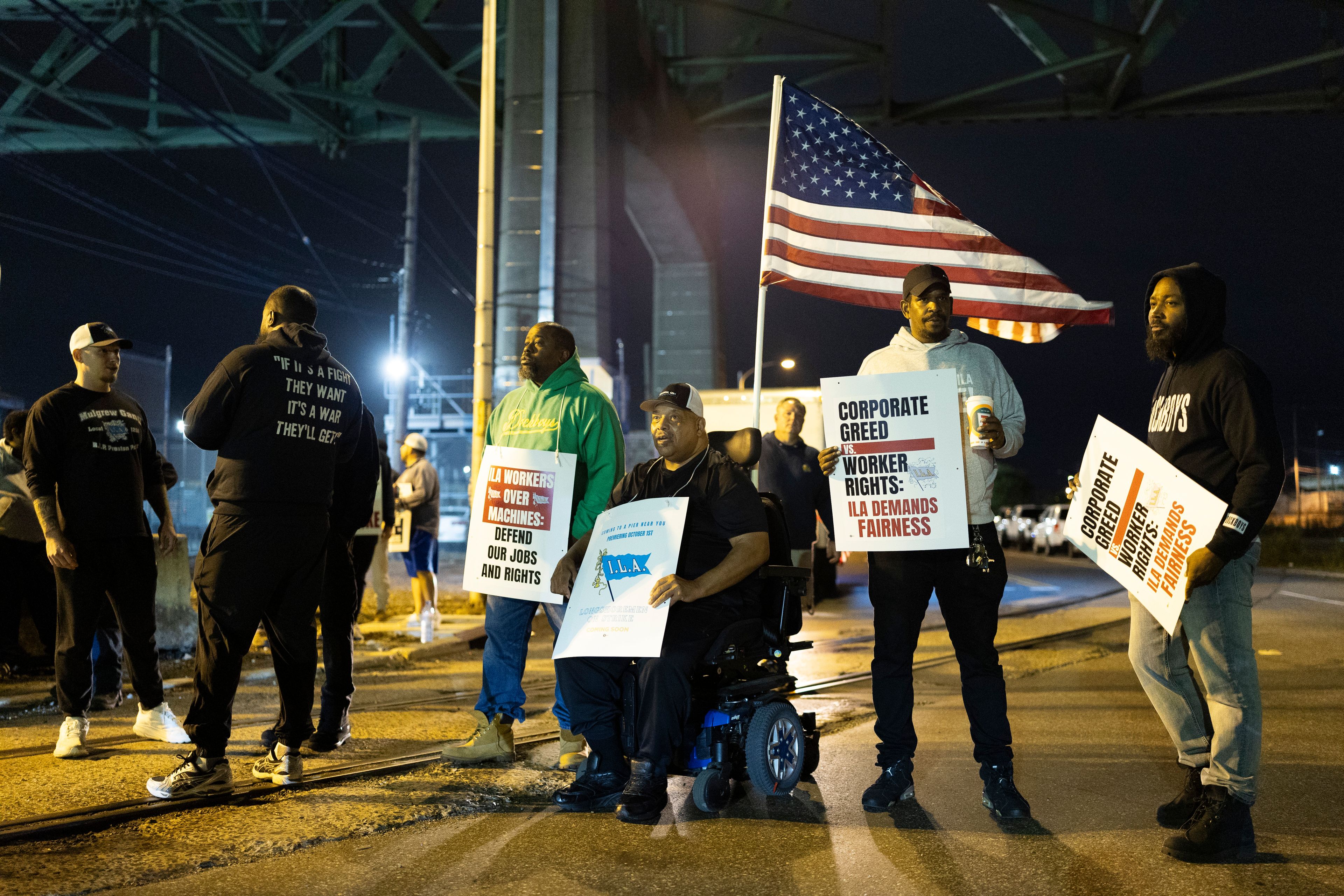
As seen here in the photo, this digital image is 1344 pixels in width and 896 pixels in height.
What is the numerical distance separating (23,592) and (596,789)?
5589 millimetres

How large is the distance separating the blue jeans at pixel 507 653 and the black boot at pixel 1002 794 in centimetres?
202

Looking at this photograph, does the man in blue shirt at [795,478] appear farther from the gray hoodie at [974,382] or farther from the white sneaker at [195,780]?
the white sneaker at [195,780]

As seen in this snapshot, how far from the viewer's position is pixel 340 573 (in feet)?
18.8

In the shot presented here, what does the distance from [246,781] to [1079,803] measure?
11.7 feet

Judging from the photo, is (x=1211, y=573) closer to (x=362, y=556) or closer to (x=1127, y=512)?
(x=1127, y=512)

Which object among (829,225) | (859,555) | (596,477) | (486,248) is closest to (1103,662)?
(829,225)

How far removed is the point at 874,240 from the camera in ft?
21.7

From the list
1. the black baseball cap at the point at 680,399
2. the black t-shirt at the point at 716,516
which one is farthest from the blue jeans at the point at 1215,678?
the black baseball cap at the point at 680,399

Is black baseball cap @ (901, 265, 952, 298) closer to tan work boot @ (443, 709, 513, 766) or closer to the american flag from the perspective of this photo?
the american flag

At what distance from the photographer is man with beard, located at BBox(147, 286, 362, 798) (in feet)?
15.5

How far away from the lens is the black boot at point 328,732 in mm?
5555

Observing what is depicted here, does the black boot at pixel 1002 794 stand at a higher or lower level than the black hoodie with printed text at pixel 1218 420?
lower

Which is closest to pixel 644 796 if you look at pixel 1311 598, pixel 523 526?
pixel 523 526

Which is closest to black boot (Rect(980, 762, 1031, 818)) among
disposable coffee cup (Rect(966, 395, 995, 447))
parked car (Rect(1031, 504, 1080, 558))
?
disposable coffee cup (Rect(966, 395, 995, 447))
